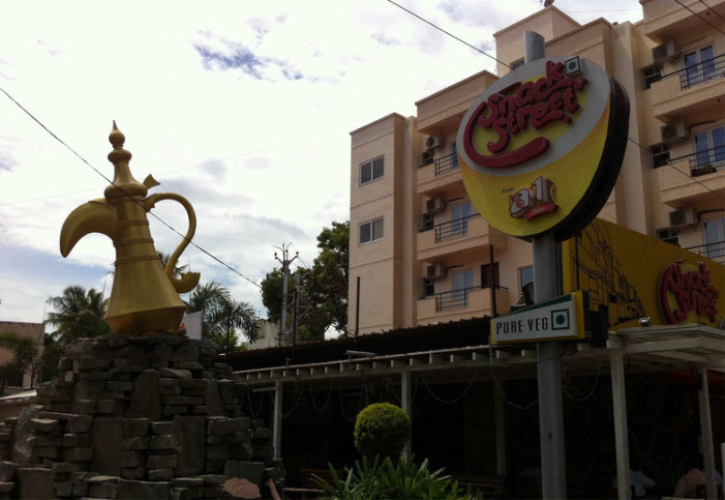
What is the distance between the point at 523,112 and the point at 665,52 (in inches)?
495

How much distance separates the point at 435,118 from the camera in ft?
81.4

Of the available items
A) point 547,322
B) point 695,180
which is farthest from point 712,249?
point 547,322

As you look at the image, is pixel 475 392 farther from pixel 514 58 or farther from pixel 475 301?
pixel 514 58

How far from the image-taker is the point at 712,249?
18.8 metres

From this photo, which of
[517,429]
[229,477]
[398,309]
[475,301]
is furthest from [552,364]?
[398,309]

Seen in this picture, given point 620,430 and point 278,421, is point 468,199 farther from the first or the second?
point 620,430

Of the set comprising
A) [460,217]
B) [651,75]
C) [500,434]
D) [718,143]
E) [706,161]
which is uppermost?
[651,75]

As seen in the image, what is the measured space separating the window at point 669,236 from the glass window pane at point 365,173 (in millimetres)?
11732

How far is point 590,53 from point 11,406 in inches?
856

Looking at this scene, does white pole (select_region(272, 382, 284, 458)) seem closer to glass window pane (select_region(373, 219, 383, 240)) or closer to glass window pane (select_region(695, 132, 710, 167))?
glass window pane (select_region(373, 219, 383, 240))

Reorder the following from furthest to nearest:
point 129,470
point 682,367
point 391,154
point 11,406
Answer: point 391,154 → point 11,406 → point 682,367 → point 129,470

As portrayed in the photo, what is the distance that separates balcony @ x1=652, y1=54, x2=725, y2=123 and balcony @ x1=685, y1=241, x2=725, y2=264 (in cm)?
369

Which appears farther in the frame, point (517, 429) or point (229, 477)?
point (517, 429)

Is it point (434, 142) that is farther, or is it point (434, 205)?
point (434, 142)
